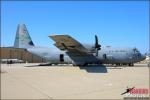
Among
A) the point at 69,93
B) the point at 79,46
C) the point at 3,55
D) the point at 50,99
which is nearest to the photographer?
the point at 50,99

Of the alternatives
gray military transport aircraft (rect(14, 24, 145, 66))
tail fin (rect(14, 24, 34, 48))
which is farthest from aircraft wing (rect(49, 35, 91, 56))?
tail fin (rect(14, 24, 34, 48))

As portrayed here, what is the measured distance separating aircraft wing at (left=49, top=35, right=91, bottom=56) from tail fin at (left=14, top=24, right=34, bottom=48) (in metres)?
6.13

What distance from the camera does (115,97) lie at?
32.1 feet

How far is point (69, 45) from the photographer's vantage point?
27.4m

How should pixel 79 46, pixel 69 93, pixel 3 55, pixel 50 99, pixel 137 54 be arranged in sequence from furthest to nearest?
pixel 3 55
pixel 137 54
pixel 79 46
pixel 69 93
pixel 50 99

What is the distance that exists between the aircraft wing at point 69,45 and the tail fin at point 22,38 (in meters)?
6.13

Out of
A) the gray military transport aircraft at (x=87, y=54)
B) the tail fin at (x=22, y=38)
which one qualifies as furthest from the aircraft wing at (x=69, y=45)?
the tail fin at (x=22, y=38)

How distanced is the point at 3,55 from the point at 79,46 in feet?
87.6

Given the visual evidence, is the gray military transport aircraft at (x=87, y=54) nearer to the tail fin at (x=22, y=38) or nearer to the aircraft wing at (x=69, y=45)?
the aircraft wing at (x=69, y=45)

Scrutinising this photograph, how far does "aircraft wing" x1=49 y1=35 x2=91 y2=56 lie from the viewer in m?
25.3

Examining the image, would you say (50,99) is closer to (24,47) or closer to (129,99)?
(129,99)

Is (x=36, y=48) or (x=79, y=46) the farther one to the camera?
(x=36, y=48)

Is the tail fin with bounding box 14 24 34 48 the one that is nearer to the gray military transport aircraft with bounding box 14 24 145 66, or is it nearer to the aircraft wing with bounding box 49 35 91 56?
the gray military transport aircraft with bounding box 14 24 145 66

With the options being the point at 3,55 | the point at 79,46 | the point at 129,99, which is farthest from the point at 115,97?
the point at 3,55
